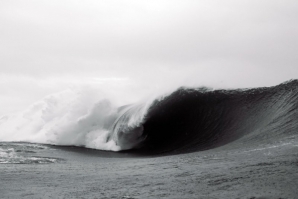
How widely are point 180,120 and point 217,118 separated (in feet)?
8.25

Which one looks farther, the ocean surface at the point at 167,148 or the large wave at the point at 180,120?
the large wave at the point at 180,120

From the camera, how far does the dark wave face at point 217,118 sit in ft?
55.5

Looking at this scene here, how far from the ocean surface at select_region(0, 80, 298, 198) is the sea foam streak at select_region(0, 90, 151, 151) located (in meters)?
0.08

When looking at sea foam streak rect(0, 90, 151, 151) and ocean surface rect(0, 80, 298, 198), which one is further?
sea foam streak rect(0, 90, 151, 151)

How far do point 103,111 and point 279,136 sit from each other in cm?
1664

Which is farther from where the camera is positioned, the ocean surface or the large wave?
the large wave

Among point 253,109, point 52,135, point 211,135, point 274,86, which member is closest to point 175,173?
point 211,135

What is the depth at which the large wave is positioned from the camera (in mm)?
17859

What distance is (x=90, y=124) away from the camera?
27344 mm

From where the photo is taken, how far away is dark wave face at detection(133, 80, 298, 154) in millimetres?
16909

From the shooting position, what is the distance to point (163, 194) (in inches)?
324

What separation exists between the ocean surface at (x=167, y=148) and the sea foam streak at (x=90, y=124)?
0.26 feet

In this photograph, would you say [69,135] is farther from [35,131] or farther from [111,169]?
[111,169]

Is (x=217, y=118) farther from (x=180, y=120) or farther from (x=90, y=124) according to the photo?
(x=90, y=124)
